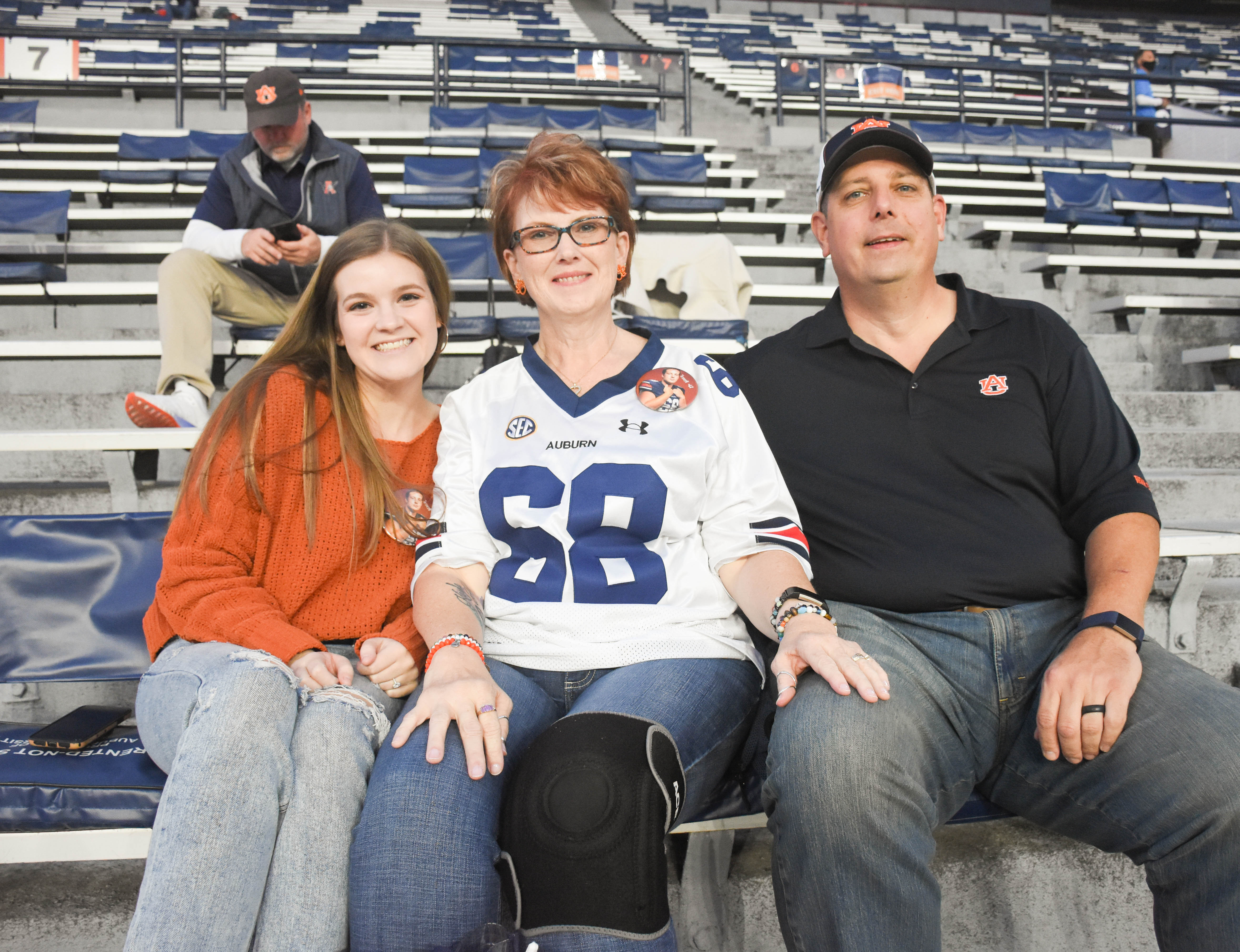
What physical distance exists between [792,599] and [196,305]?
2.34 meters

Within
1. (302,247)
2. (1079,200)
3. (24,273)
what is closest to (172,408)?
(302,247)

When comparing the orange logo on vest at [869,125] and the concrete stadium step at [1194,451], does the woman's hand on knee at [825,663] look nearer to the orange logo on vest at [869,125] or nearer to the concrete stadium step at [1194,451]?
the orange logo on vest at [869,125]

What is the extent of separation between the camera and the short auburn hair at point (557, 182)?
1.34 metres

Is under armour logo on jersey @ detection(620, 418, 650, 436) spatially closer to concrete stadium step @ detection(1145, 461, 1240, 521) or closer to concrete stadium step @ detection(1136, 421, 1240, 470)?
concrete stadium step @ detection(1145, 461, 1240, 521)

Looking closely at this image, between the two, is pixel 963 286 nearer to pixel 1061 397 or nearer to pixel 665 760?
pixel 1061 397

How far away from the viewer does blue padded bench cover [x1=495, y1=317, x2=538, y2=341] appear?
3.53 metres

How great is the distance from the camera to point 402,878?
92 centimetres

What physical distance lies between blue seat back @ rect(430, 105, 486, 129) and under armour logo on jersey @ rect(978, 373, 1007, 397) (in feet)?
21.9

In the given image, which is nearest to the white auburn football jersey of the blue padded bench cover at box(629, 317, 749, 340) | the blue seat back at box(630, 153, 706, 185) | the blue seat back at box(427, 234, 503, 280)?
the blue padded bench cover at box(629, 317, 749, 340)

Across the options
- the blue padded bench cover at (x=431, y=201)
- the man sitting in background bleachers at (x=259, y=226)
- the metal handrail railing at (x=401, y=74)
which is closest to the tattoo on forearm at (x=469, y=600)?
the man sitting in background bleachers at (x=259, y=226)

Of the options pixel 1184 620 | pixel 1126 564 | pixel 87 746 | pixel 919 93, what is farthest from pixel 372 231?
pixel 919 93

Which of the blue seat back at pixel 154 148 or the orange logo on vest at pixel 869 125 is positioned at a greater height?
the blue seat back at pixel 154 148

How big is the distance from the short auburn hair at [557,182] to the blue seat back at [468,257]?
281 cm

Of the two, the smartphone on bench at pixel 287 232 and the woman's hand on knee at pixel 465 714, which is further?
the smartphone on bench at pixel 287 232
